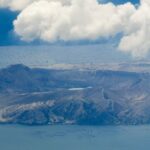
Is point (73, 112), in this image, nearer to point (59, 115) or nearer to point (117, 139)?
point (59, 115)

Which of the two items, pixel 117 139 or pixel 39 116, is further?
pixel 39 116

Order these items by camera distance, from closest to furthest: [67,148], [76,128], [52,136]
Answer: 1. [67,148]
2. [52,136]
3. [76,128]

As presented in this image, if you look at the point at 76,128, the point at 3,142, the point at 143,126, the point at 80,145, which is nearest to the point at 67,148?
the point at 80,145

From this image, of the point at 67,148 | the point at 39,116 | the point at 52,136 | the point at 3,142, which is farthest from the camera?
the point at 39,116

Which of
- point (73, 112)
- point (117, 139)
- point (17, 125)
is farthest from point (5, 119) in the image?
point (117, 139)

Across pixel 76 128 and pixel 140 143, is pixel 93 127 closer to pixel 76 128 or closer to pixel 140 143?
pixel 76 128

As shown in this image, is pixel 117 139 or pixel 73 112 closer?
pixel 117 139
